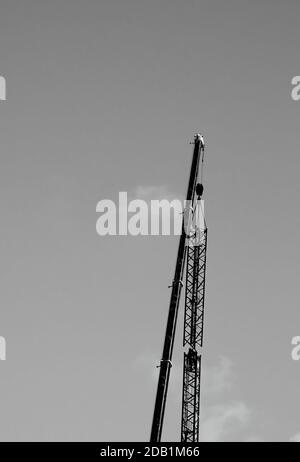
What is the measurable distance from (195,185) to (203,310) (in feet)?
34.7

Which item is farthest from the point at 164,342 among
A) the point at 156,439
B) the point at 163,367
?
the point at 156,439

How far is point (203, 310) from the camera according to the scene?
5500cm

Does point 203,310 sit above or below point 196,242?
below

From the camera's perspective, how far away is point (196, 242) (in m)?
54.5
